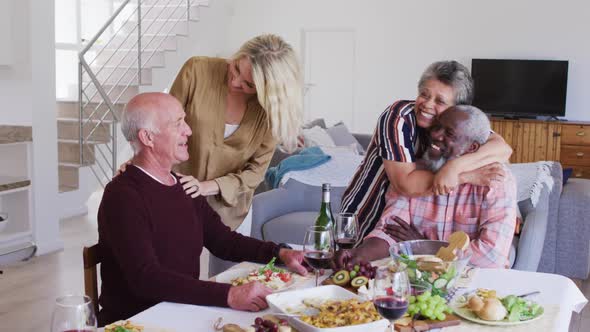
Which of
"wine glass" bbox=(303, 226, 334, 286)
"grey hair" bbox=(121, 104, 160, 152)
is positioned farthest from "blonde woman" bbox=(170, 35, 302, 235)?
"wine glass" bbox=(303, 226, 334, 286)

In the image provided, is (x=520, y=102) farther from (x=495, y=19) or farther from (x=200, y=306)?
(x=200, y=306)

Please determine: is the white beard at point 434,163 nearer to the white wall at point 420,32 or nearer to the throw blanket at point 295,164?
the throw blanket at point 295,164

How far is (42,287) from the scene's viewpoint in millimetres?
4281

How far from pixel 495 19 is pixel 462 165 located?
669 centimetres

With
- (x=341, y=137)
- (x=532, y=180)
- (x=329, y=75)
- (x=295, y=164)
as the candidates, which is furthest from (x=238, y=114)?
(x=329, y=75)

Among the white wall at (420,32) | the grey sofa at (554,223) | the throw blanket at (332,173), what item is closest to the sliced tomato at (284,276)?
the grey sofa at (554,223)

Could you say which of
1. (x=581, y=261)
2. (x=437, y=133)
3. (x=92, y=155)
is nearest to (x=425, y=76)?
(x=437, y=133)

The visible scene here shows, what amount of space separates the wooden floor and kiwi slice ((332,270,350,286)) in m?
2.24

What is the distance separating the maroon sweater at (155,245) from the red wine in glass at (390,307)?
17.1 inches

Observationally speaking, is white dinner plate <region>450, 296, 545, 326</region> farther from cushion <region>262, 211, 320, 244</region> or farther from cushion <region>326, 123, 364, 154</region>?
cushion <region>326, 123, 364, 154</region>

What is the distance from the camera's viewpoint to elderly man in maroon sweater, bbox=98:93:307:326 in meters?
1.76

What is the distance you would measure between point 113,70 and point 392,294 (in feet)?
22.1

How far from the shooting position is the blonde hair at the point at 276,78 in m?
2.40

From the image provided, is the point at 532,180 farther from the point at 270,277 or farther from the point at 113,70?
the point at 113,70
